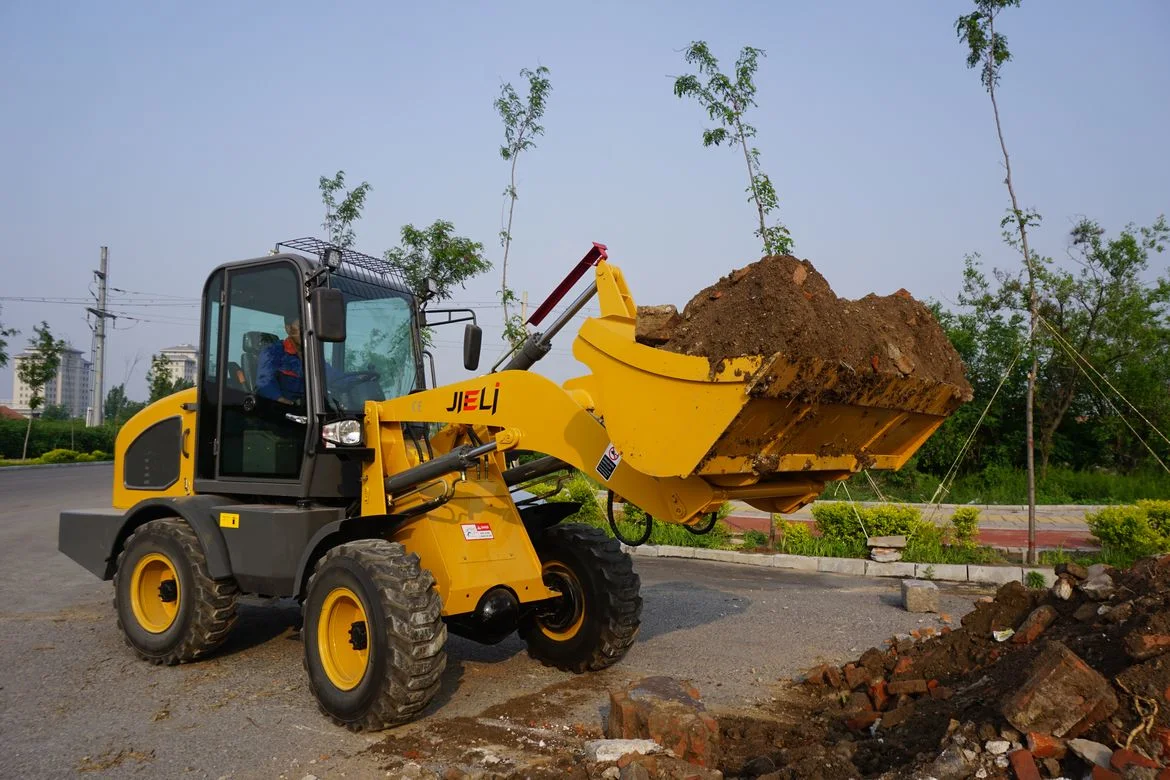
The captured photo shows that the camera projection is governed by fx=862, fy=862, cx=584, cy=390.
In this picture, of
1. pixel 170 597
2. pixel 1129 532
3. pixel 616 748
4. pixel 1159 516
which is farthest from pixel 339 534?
pixel 1159 516

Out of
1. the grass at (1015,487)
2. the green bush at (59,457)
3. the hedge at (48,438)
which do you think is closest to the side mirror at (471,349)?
the grass at (1015,487)

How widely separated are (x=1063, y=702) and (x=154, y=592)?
5.75 meters

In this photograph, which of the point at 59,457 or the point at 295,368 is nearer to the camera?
the point at 295,368

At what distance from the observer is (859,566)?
10.6 m

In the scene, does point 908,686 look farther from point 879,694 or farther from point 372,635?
point 372,635

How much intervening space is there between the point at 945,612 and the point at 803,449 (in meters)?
4.88

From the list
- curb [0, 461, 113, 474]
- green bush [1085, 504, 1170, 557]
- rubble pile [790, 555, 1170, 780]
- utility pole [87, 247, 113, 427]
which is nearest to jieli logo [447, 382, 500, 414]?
rubble pile [790, 555, 1170, 780]

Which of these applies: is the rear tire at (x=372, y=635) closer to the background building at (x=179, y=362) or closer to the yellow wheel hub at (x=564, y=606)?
the yellow wheel hub at (x=564, y=606)

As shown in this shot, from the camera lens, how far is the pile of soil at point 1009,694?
3525mm

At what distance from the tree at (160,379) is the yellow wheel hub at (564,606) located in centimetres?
4145

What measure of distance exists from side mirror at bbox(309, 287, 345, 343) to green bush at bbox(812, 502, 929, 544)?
7526 mm

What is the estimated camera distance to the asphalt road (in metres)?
4.43

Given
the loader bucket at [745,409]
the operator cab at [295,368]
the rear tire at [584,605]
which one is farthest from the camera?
the rear tire at [584,605]

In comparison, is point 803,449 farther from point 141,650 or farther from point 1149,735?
point 141,650
